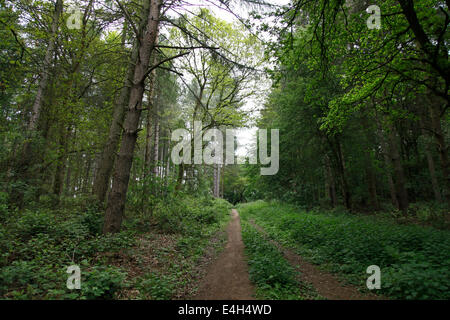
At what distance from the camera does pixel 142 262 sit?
15.6 feet

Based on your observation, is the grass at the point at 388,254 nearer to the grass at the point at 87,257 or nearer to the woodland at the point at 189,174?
the woodland at the point at 189,174

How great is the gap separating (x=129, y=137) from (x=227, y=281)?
4.23 m

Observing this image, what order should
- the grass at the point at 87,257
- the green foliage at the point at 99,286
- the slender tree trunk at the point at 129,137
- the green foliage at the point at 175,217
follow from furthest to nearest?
1. the green foliage at the point at 175,217
2. the slender tree trunk at the point at 129,137
3. the grass at the point at 87,257
4. the green foliage at the point at 99,286

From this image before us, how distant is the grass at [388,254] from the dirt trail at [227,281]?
2.11 metres

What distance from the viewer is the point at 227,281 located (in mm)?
4496

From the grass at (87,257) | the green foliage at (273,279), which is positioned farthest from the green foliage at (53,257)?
the green foliage at (273,279)

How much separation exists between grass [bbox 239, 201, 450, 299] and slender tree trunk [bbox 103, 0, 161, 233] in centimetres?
542

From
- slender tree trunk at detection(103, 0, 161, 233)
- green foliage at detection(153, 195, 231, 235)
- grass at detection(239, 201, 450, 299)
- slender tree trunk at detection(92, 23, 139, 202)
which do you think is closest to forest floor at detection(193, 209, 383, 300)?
grass at detection(239, 201, 450, 299)

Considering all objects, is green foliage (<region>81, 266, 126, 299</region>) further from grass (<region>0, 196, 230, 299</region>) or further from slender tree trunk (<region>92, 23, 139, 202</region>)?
slender tree trunk (<region>92, 23, 139, 202</region>)

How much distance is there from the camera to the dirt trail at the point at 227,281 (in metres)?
3.83

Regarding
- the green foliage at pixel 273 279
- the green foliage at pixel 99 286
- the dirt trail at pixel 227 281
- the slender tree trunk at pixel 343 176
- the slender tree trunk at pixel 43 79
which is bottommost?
the dirt trail at pixel 227 281

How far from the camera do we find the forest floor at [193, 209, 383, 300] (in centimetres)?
380
